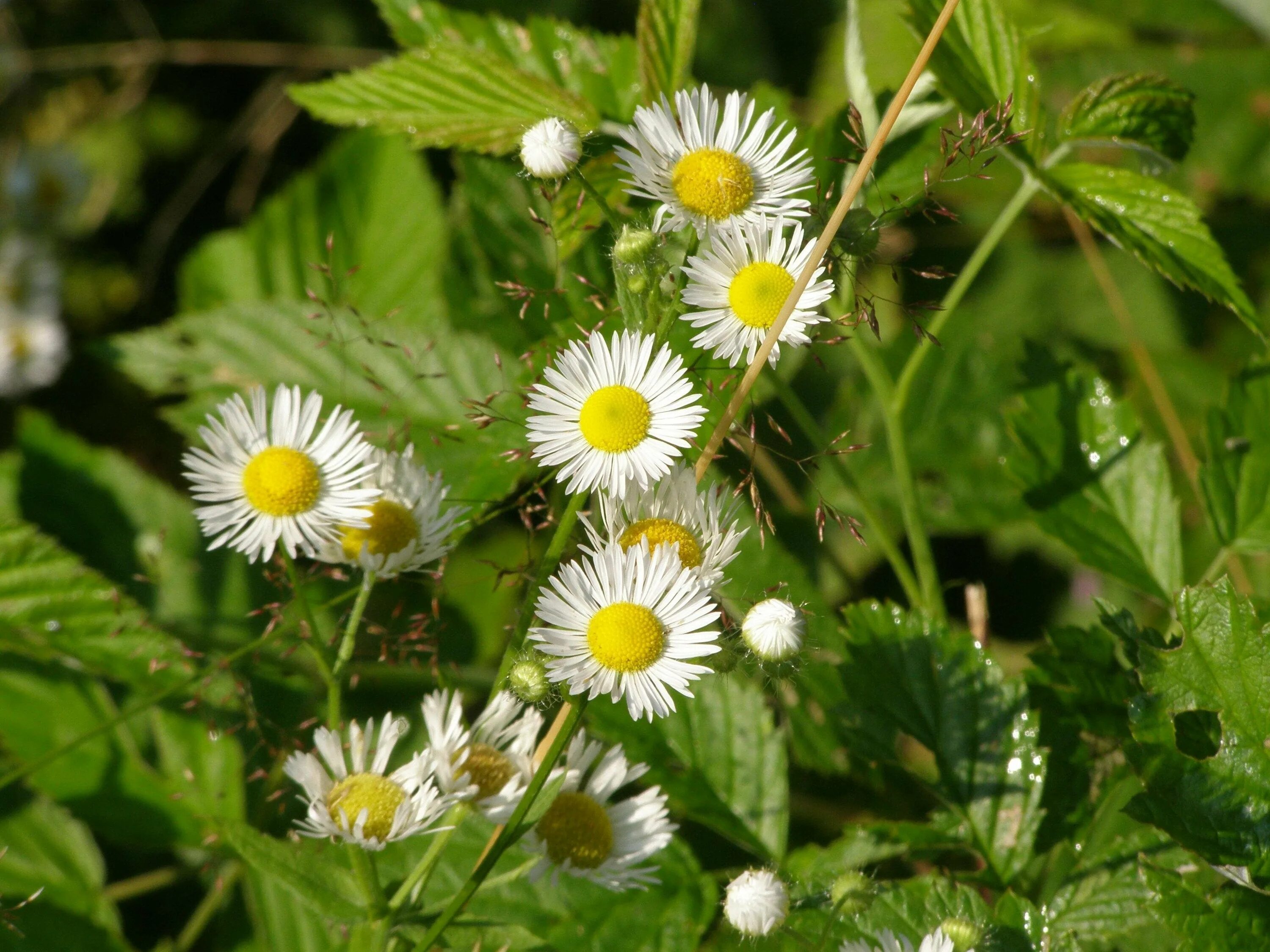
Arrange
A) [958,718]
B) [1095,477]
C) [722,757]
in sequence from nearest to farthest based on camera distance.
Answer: [958,718]
[722,757]
[1095,477]

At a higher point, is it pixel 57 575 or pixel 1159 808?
pixel 57 575

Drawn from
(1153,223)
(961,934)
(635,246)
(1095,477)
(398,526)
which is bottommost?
(961,934)

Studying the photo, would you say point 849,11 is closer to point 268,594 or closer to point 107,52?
point 268,594

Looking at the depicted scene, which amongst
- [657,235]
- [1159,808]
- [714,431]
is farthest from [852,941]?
[657,235]

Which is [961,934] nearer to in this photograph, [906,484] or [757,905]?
[757,905]

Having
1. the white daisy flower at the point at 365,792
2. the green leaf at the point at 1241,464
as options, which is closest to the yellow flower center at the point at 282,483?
the white daisy flower at the point at 365,792

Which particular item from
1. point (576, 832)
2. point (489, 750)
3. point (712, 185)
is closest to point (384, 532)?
point (489, 750)

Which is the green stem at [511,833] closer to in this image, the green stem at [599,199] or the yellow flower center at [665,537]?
the yellow flower center at [665,537]

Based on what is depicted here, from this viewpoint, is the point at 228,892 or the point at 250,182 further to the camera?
the point at 250,182
